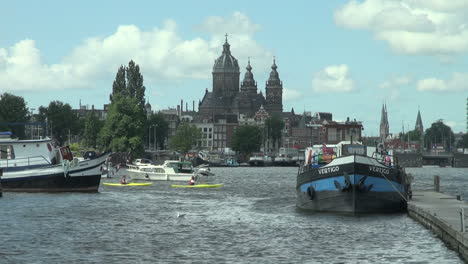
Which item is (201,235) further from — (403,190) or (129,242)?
(403,190)

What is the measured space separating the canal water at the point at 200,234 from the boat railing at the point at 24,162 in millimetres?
6549

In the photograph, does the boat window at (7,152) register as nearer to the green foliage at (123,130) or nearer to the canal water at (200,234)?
the canal water at (200,234)

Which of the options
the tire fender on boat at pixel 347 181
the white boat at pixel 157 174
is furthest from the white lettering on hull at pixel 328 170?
the white boat at pixel 157 174

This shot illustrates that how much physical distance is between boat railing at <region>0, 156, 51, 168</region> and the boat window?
1.84 ft

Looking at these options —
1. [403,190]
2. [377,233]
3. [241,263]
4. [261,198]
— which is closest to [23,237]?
[241,263]

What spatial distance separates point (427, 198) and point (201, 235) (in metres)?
20.9

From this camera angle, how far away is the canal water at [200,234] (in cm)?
4469

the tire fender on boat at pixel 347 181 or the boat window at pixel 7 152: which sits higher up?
the boat window at pixel 7 152

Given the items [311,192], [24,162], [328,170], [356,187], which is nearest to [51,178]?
[24,162]

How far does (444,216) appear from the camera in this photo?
5203 cm

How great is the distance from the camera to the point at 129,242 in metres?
50.1

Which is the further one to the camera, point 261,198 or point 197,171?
point 197,171

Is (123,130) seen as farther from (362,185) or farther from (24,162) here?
(362,185)

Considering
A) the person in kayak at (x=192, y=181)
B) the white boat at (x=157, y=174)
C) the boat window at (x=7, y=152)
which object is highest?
the boat window at (x=7, y=152)
